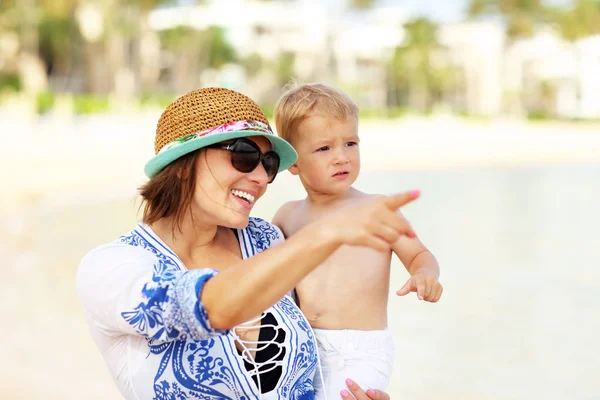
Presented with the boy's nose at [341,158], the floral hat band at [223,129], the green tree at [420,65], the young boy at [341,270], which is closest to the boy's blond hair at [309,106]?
the young boy at [341,270]

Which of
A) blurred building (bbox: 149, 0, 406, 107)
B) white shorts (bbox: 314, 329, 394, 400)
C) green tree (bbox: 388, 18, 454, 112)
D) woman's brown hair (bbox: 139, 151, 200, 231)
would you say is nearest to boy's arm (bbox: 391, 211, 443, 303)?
white shorts (bbox: 314, 329, 394, 400)

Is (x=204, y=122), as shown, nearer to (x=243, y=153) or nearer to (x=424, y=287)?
(x=243, y=153)

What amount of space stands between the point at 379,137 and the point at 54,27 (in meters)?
24.6

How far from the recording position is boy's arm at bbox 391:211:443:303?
2117 mm

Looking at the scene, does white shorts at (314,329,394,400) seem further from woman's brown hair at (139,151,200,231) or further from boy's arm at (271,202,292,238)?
woman's brown hair at (139,151,200,231)

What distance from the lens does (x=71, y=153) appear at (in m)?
23.4

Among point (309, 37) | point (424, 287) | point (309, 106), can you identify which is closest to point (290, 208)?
point (309, 106)

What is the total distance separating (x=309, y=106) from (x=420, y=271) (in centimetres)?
58

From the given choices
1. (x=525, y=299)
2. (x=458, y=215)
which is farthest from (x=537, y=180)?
(x=525, y=299)

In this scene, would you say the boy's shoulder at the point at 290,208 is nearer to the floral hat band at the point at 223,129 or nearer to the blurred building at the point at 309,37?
the floral hat band at the point at 223,129

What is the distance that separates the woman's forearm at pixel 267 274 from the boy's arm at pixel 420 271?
62 centimetres

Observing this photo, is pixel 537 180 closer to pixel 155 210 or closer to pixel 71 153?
pixel 71 153

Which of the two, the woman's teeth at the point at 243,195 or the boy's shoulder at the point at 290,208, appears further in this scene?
the boy's shoulder at the point at 290,208

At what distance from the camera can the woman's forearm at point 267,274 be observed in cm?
135
